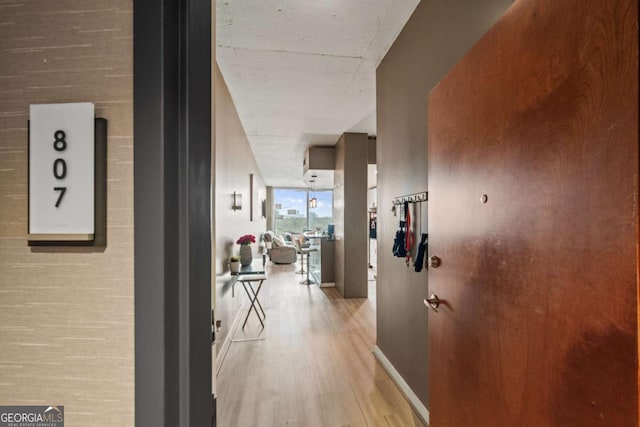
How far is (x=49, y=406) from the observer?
0.60 metres

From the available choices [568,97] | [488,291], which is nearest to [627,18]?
[568,97]

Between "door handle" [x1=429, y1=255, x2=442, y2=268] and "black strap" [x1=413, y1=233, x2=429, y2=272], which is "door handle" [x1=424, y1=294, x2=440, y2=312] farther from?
"black strap" [x1=413, y1=233, x2=429, y2=272]

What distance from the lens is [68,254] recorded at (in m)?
0.60

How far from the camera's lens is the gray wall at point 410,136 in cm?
157

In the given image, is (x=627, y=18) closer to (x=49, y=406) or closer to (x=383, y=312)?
(x=49, y=406)

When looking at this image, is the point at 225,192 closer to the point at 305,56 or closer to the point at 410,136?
the point at 305,56

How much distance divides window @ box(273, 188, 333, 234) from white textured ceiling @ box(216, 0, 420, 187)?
7.52 meters

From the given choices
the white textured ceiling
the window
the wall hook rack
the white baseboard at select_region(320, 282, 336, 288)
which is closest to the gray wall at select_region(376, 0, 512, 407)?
the wall hook rack

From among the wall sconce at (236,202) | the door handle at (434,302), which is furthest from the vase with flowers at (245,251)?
the door handle at (434,302)

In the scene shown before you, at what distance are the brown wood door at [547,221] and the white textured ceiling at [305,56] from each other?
1262mm

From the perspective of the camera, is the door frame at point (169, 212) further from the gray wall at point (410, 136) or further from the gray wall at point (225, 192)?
the gray wall at point (225, 192)

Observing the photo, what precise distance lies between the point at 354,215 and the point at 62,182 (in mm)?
4530

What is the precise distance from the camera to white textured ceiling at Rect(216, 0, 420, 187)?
1.99 m

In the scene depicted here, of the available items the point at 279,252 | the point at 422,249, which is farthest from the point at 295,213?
the point at 422,249
